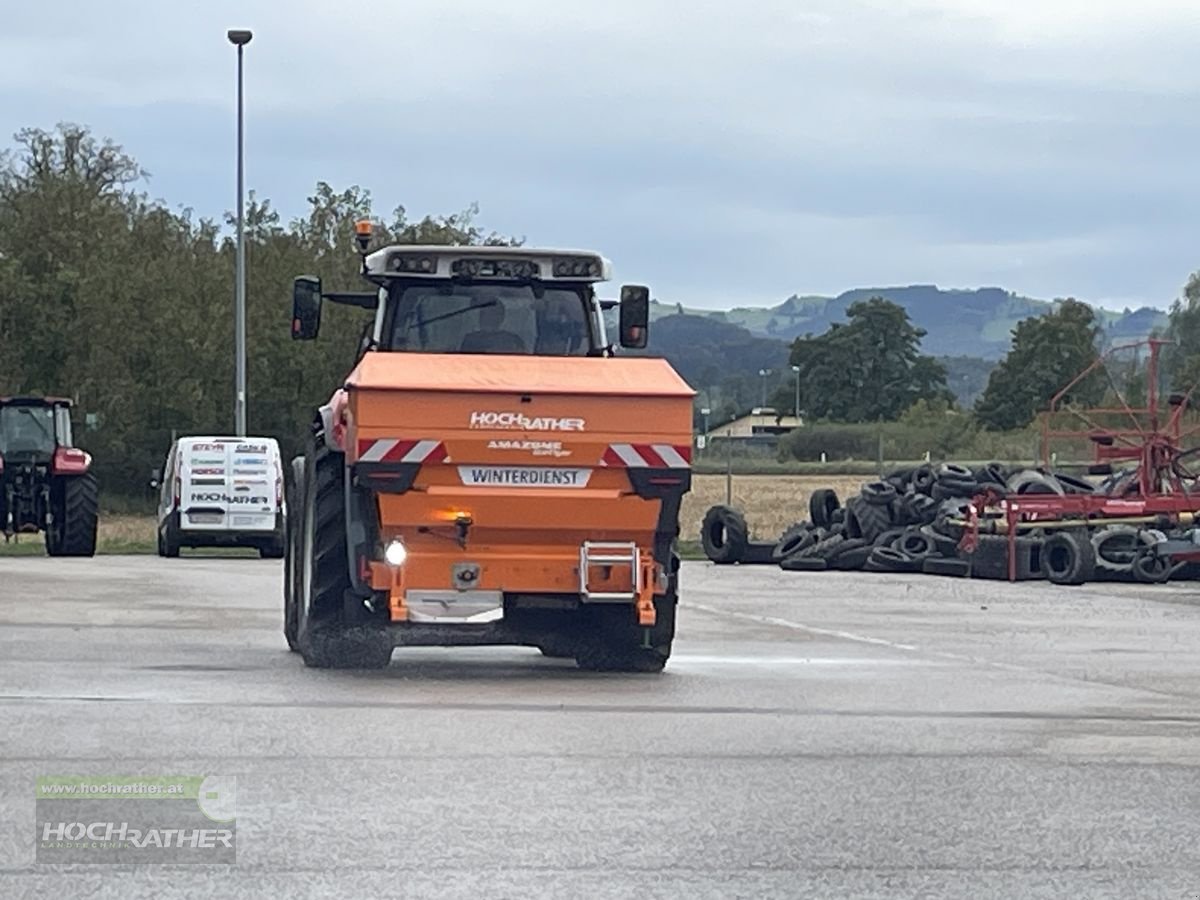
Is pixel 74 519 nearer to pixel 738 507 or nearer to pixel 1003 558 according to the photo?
pixel 1003 558

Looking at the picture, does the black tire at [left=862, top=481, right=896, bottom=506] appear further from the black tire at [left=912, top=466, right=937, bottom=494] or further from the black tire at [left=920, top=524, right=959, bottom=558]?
the black tire at [left=920, top=524, right=959, bottom=558]

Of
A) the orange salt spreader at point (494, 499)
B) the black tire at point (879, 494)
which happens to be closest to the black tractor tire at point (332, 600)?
the orange salt spreader at point (494, 499)

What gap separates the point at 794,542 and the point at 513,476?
19373mm

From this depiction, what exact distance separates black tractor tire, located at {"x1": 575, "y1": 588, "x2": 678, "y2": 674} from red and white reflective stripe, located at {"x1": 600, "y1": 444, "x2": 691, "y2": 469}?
1.01 metres

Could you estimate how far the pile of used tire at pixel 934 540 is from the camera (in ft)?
92.8

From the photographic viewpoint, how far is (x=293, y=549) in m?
16.3

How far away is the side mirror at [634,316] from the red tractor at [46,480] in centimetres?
1918

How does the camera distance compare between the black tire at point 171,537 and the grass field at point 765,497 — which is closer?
the black tire at point 171,537

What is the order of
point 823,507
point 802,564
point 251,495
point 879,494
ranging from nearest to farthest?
point 802,564, point 879,494, point 823,507, point 251,495

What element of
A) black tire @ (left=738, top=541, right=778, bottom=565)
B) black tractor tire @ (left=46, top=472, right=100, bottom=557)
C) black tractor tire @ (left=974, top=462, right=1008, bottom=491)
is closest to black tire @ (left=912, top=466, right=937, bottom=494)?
black tractor tire @ (left=974, top=462, right=1008, bottom=491)

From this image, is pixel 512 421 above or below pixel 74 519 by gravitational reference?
above

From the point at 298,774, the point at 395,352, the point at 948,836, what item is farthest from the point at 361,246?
the point at 948,836

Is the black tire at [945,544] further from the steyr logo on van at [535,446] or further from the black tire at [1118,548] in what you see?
the steyr logo on van at [535,446]

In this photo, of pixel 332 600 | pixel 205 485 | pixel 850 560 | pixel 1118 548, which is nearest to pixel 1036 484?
pixel 1118 548
